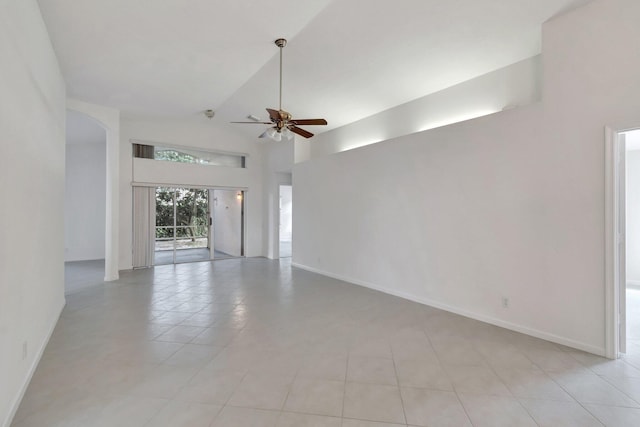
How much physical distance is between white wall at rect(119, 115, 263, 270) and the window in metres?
0.14

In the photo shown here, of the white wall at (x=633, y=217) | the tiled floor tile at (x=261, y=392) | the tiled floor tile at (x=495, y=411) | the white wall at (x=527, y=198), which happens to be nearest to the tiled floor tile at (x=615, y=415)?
the tiled floor tile at (x=495, y=411)

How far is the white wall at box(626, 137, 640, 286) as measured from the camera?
5.43 m

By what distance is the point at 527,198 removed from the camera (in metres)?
3.48

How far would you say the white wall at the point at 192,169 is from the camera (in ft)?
23.4

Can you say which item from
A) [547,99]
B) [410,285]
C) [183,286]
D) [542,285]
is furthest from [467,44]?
[183,286]

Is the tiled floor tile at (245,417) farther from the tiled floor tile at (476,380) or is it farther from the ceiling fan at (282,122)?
the ceiling fan at (282,122)

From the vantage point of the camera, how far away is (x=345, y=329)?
12.0 feet

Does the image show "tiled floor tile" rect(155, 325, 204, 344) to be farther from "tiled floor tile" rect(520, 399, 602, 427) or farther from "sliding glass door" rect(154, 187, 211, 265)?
"sliding glass door" rect(154, 187, 211, 265)

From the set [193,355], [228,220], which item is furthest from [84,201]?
[193,355]

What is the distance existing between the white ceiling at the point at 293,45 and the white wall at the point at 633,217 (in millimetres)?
3680

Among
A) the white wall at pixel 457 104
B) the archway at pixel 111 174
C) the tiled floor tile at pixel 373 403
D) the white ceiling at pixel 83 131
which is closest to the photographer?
the tiled floor tile at pixel 373 403

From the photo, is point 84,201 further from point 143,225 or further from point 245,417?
point 245,417

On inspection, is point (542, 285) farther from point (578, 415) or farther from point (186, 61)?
point (186, 61)

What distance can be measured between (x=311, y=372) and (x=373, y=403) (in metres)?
0.63
